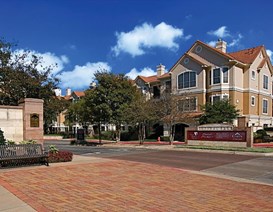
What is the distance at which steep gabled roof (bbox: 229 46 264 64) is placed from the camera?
132ft

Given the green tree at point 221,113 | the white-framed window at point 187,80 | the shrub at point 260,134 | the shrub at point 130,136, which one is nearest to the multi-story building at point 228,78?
the white-framed window at point 187,80

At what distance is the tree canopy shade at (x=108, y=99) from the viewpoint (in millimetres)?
35719

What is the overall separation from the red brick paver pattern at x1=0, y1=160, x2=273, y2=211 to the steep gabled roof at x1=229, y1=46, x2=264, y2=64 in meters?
32.6

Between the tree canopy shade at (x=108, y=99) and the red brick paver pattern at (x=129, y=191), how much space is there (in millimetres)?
24095

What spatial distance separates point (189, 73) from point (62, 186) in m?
35.8

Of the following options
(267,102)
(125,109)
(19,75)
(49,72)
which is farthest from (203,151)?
(267,102)

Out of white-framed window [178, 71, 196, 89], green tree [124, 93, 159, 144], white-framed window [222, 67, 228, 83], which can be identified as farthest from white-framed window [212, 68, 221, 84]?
green tree [124, 93, 159, 144]

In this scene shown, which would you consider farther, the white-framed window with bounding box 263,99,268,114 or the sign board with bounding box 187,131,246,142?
the white-framed window with bounding box 263,99,268,114

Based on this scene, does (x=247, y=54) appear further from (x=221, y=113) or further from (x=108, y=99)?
(x=108, y=99)

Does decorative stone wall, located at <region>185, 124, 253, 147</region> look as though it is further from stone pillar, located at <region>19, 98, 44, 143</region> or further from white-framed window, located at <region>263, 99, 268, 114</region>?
stone pillar, located at <region>19, 98, 44, 143</region>

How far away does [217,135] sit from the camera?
28.6m

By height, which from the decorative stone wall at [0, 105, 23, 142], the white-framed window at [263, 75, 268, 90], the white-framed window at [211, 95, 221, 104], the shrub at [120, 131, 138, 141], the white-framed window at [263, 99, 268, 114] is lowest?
the shrub at [120, 131, 138, 141]

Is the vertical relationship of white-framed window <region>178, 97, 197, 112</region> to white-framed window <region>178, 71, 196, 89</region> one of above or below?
below

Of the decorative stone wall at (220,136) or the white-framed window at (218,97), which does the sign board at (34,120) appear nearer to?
the decorative stone wall at (220,136)
